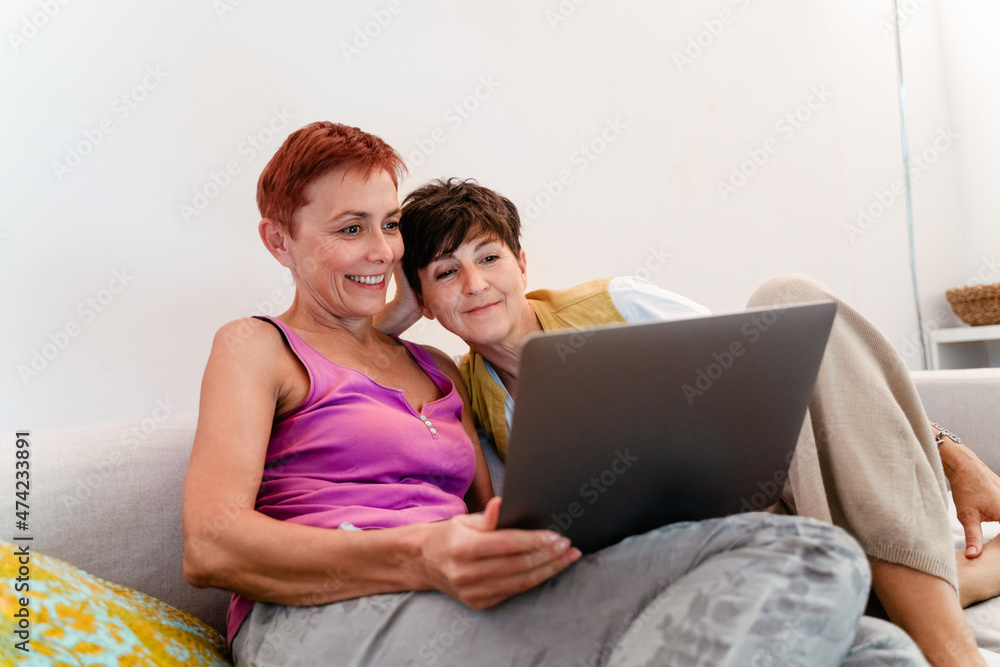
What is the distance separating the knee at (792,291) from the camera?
1.08 m

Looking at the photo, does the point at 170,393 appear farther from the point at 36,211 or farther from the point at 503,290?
the point at 503,290

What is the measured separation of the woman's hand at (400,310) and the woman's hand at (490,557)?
2.26 feet

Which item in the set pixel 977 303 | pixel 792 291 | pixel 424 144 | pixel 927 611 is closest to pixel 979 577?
pixel 927 611

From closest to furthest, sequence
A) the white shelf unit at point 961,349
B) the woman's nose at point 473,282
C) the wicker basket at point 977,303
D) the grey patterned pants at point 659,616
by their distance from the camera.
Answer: the grey patterned pants at point 659,616, the woman's nose at point 473,282, the wicker basket at point 977,303, the white shelf unit at point 961,349

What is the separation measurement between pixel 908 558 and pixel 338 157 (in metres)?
1.00

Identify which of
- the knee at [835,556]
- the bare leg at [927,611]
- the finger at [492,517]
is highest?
the finger at [492,517]

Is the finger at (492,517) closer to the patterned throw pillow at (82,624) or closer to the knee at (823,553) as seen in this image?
the knee at (823,553)

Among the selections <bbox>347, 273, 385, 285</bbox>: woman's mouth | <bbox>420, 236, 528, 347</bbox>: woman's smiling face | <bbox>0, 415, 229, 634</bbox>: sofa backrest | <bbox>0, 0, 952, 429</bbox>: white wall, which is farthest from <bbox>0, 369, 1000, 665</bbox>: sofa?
<bbox>420, 236, 528, 347</bbox>: woman's smiling face

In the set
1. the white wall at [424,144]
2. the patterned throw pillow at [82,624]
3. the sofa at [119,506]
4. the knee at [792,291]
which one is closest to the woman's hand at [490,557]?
the patterned throw pillow at [82,624]

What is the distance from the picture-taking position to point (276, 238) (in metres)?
1.25

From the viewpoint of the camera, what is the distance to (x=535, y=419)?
0.67m

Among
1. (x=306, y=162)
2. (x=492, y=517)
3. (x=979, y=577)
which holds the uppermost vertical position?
(x=306, y=162)

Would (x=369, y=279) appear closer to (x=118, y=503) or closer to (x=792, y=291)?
(x=118, y=503)

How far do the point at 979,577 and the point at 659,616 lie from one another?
687mm
